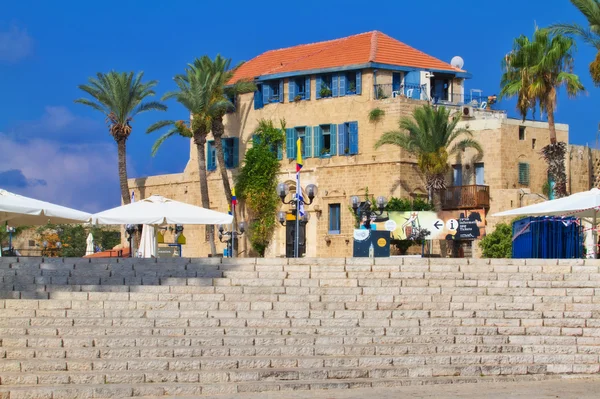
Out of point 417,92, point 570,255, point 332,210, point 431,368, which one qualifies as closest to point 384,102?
point 417,92

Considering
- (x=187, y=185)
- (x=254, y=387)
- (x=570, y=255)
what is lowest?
(x=254, y=387)

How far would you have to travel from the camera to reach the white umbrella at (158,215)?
2450cm

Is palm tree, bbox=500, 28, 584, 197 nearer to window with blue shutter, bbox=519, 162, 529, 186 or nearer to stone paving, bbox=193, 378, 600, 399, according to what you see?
window with blue shutter, bbox=519, 162, 529, 186

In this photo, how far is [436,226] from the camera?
3728 cm

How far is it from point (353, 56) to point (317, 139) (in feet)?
11.5

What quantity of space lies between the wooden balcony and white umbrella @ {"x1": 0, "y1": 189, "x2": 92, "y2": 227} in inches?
705

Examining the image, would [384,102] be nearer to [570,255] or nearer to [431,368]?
[570,255]

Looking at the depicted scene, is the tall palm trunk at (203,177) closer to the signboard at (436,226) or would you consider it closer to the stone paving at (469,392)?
the signboard at (436,226)

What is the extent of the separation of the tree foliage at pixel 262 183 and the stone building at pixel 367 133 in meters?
0.39

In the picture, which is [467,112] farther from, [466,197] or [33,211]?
[33,211]

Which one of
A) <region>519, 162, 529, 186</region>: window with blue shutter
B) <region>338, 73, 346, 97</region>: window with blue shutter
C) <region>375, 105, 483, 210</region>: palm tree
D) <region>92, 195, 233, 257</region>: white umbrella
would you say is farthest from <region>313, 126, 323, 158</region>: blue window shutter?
<region>92, 195, 233, 257</region>: white umbrella

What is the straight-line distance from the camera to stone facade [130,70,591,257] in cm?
3847

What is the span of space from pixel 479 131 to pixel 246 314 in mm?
22848

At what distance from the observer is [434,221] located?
3741cm
